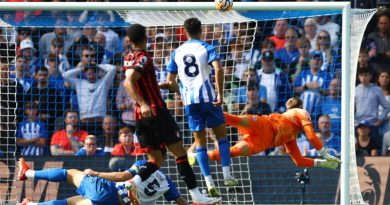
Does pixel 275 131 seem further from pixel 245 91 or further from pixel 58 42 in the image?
pixel 58 42

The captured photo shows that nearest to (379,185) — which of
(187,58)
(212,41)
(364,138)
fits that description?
(364,138)

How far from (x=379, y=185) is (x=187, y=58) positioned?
15.7 feet

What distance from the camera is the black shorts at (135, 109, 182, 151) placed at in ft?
39.6

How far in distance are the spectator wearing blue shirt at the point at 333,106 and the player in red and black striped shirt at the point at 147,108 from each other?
18.9 ft

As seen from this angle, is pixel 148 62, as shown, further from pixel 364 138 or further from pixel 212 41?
pixel 364 138

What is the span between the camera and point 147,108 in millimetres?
11977

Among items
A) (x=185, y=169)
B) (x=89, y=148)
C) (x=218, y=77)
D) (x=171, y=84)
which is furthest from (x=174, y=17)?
(x=185, y=169)

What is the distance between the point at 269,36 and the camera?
62.5 feet

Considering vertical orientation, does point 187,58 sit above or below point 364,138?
above

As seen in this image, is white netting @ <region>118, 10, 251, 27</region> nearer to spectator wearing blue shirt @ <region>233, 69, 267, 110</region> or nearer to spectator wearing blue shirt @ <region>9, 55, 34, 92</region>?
spectator wearing blue shirt @ <region>233, 69, 267, 110</region>

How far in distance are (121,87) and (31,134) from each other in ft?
5.24

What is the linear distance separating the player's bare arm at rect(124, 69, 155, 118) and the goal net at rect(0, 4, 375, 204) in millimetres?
3526

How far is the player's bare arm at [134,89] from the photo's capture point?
11914mm

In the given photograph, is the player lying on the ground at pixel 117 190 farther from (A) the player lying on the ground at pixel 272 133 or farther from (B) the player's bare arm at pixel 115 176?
(A) the player lying on the ground at pixel 272 133
